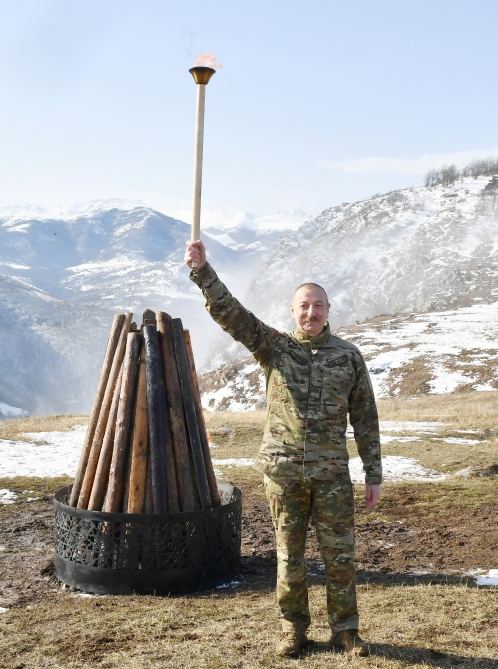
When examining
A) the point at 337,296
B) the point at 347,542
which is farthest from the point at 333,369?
the point at 337,296

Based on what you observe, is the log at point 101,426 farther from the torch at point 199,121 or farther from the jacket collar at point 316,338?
the jacket collar at point 316,338

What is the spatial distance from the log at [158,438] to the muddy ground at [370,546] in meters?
1.22

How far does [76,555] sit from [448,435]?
14398 millimetres

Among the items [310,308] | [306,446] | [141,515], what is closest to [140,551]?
[141,515]

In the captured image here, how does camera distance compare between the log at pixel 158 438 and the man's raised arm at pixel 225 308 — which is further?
the log at pixel 158 438

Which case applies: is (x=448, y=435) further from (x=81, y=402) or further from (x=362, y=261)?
(x=81, y=402)

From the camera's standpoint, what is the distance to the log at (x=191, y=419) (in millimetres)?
6777

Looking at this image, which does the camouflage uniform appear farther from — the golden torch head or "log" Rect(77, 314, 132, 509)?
"log" Rect(77, 314, 132, 509)

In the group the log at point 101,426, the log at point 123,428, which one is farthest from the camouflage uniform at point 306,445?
the log at point 101,426

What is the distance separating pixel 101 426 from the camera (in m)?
6.94

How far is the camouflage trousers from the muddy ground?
7.06 feet

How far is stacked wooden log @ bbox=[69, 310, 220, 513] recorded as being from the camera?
6543mm

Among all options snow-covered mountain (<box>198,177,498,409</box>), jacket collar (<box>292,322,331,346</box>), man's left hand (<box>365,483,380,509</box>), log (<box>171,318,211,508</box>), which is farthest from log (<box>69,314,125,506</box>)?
snow-covered mountain (<box>198,177,498,409</box>)

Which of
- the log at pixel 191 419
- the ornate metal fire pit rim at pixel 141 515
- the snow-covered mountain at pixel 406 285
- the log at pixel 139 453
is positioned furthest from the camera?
the snow-covered mountain at pixel 406 285
